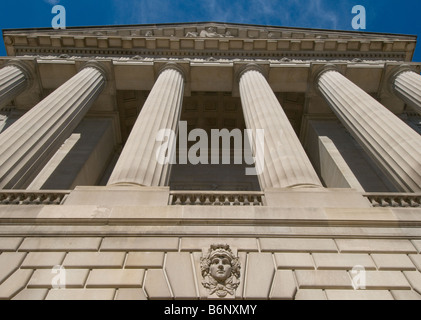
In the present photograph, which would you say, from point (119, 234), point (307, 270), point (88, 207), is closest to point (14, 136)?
point (88, 207)

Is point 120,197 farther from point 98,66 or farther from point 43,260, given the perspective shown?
point 98,66

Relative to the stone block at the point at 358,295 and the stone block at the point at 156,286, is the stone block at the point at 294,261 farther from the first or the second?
the stone block at the point at 156,286

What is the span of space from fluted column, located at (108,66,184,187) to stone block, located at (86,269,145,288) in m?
3.97

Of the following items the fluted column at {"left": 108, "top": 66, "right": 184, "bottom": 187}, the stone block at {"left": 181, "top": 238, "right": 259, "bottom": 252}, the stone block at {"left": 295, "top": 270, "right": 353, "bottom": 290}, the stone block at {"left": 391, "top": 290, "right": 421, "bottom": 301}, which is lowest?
the stone block at {"left": 391, "top": 290, "right": 421, "bottom": 301}

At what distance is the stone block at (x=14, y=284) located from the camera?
7.97 metres

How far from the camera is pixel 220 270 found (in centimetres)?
826

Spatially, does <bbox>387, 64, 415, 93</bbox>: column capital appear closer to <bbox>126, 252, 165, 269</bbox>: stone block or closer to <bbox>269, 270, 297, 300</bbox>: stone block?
<bbox>269, 270, 297, 300</bbox>: stone block

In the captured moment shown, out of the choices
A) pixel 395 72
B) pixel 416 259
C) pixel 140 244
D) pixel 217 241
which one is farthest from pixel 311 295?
pixel 395 72

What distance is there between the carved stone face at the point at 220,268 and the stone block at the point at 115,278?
6.35 feet

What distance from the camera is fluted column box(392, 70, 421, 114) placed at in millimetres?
20156

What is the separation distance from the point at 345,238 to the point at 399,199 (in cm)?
367

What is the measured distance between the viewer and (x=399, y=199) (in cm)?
1183

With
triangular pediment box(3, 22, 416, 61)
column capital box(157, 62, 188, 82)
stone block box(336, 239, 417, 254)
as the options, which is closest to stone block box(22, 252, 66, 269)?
stone block box(336, 239, 417, 254)

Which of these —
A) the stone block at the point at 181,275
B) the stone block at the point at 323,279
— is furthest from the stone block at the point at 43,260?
the stone block at the point at 323,279
